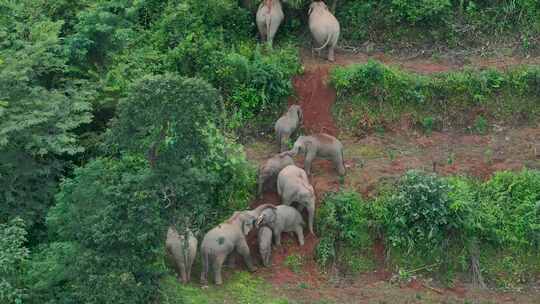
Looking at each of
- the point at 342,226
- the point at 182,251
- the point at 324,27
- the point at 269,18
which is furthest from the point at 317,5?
the point at 182,251

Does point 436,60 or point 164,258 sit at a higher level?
point 436,60

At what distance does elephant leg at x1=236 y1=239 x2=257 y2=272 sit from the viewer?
14492 mm

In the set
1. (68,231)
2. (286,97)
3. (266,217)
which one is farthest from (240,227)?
(286,97)

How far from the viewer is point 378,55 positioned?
61.2ft

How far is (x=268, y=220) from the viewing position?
14.7 metres

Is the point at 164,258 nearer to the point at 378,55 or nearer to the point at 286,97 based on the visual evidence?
the point at 286,97

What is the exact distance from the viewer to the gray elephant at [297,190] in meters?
15.0

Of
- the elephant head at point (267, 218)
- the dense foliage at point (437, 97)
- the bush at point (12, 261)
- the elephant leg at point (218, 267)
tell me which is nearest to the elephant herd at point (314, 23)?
the dense foliage at point (437, 97)

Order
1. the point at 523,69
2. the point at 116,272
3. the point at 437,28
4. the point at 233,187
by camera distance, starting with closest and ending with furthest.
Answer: the point at 116,272 < the point at 233,187 < the point at 523,69 < the point at 437,28

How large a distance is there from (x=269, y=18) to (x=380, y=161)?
370 cm

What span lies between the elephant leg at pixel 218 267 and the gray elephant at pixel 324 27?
17.2 feet

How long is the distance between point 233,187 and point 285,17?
4829mm

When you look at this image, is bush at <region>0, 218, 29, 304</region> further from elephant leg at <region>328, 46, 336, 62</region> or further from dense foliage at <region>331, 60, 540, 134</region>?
elephant leg at <region>328, 46, 336, 62</region>

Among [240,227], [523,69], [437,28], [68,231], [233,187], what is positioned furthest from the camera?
[437,28]
